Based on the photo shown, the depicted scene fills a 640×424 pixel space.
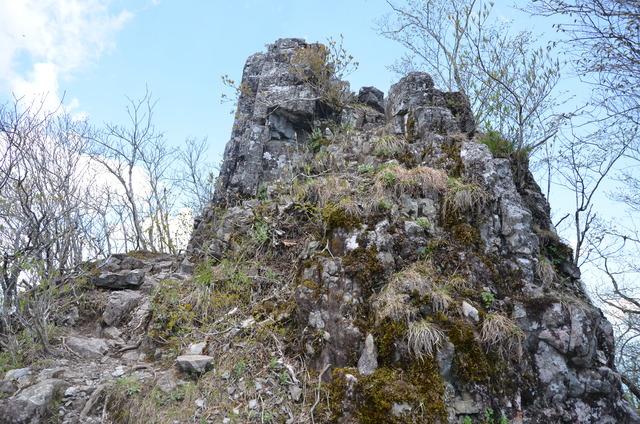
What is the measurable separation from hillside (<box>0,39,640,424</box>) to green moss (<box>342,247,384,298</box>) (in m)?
0.02

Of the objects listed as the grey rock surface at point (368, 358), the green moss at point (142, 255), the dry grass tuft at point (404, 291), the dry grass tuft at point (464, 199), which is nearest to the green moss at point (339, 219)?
the dry grass tuft at point (404, 291)

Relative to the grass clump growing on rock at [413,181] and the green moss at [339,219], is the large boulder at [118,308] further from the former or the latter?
the grass clump growing on rock at [413,181]

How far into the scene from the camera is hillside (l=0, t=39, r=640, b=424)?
4.14m

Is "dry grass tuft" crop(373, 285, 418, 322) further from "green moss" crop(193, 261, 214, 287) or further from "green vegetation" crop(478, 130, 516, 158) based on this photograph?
"green vegetation" crop(478, 130, 516, 158)

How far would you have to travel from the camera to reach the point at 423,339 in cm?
416

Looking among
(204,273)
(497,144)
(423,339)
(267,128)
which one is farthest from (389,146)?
(423,339)

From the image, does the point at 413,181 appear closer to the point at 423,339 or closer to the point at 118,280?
the point at 423,339

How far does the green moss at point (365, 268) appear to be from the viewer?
481 cm

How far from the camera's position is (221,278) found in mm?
5898

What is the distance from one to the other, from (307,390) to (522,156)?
572 cm

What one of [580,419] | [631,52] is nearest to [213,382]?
[580,419]

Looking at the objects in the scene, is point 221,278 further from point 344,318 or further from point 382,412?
point 382,412

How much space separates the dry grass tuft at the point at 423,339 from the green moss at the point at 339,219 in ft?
5.12

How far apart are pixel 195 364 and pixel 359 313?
1.72 metres
